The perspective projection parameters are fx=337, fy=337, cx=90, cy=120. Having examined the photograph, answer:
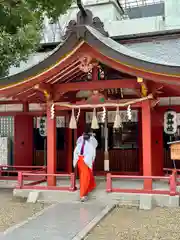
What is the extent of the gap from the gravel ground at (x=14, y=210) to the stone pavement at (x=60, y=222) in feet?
1.27

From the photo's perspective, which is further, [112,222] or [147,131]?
[147,131]

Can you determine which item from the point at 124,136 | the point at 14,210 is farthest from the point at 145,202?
the point at 124,136

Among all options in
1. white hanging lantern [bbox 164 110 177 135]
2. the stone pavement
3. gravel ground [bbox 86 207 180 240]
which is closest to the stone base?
gravel ground [bbox 86 207 180 240]

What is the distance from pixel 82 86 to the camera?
962 centimetres

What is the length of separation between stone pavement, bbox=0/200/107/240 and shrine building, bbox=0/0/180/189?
1479 mm

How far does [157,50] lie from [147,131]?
5.65 meters

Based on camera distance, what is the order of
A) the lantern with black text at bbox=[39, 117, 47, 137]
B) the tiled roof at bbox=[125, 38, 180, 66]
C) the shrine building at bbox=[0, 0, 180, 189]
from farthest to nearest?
the lantern with black text at bbox=[39, 117, 47, 137] → the tiled roof at bbox=[125, 38, 180, 66] → the shrine building at bbox=[0, 0, 180, 189]

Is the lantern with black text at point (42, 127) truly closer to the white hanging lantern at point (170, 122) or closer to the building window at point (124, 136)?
the building window at point (124, 136)

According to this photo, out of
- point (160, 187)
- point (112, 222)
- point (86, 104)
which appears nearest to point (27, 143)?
point (86, 104)

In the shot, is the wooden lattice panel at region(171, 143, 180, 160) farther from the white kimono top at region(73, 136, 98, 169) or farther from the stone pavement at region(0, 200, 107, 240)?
the stone pavement at region(0, 200, 107, 240)

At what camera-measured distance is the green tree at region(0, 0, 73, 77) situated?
6.68 m

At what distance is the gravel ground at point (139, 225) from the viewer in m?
6.26

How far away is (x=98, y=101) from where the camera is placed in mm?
9672

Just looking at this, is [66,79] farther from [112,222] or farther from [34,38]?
[112,222]
